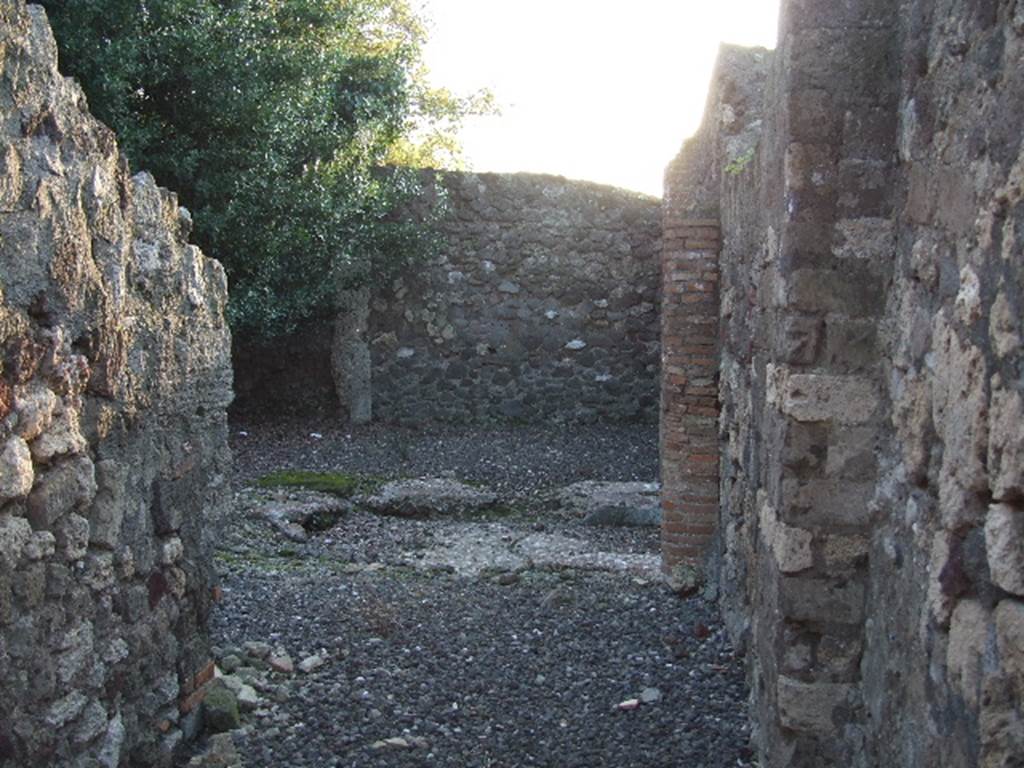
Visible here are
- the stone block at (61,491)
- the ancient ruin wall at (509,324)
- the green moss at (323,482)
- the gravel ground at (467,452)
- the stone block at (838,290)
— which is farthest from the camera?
the ancient ruin wall at (509,324)

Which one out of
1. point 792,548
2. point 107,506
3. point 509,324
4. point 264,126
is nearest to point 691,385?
point 792,548

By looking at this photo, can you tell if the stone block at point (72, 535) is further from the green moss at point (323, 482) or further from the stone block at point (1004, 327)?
the green moss at point (323, 482)

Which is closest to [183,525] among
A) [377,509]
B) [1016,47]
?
[1016,47]

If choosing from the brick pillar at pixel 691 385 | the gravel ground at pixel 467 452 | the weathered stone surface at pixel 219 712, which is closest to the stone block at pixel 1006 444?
the weathered stone surface at pixel 219 712

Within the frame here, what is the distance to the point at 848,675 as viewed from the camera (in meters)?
3.26

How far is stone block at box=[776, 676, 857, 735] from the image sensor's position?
3254 mm

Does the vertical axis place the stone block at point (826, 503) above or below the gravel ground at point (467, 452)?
above

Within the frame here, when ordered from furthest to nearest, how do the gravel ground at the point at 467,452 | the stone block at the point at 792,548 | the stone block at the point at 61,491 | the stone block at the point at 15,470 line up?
the gravel ground at the point at 467,452 < the stone block at the point at 792,548 < the stone block at the point at 61,491 < the stone block at the point at 15,470

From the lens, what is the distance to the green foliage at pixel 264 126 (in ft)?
29.4

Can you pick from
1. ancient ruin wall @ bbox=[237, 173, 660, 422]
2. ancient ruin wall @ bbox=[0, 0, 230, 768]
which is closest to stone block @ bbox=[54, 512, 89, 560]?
ancient ruin wall @ bbox=[0, 0, 230, 768]

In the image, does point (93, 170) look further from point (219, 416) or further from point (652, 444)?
point (652, 444)

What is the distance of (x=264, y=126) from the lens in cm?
976

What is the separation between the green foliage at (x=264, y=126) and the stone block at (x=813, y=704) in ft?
24.6

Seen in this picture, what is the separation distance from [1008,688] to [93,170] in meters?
2.59
